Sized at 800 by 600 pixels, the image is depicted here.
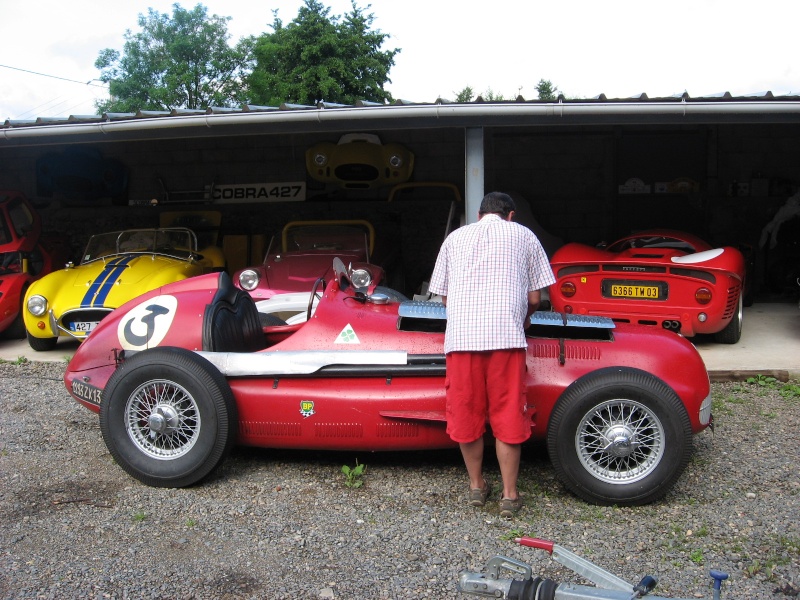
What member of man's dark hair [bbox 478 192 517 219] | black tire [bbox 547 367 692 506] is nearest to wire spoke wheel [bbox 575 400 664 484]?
black tire [bbox 547 367 692 506]

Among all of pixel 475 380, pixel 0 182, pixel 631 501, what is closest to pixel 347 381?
pixel 475 380

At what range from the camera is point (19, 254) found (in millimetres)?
9266

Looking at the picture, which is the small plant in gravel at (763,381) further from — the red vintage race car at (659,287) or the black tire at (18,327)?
the black tire at (18,327)

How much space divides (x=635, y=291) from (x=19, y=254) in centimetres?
700

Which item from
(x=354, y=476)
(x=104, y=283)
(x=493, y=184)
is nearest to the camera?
(x=354, y=476)

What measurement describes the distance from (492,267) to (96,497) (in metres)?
2.37

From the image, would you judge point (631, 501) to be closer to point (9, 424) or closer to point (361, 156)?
point (9, 424)

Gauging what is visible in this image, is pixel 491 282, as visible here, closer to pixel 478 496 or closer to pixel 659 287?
pixel 478 496

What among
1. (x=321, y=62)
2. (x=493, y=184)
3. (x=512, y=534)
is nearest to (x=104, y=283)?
(x=512, y=534)

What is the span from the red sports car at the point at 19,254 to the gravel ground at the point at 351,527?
4364mm

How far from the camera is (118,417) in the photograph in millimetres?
4160

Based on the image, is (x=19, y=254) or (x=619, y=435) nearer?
(x=619, y=435)

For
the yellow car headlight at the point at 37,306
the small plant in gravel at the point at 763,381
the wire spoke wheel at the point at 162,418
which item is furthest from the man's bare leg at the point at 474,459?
the yellow car headlight at the point at 37,306

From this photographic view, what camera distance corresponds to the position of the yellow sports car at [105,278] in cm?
781
